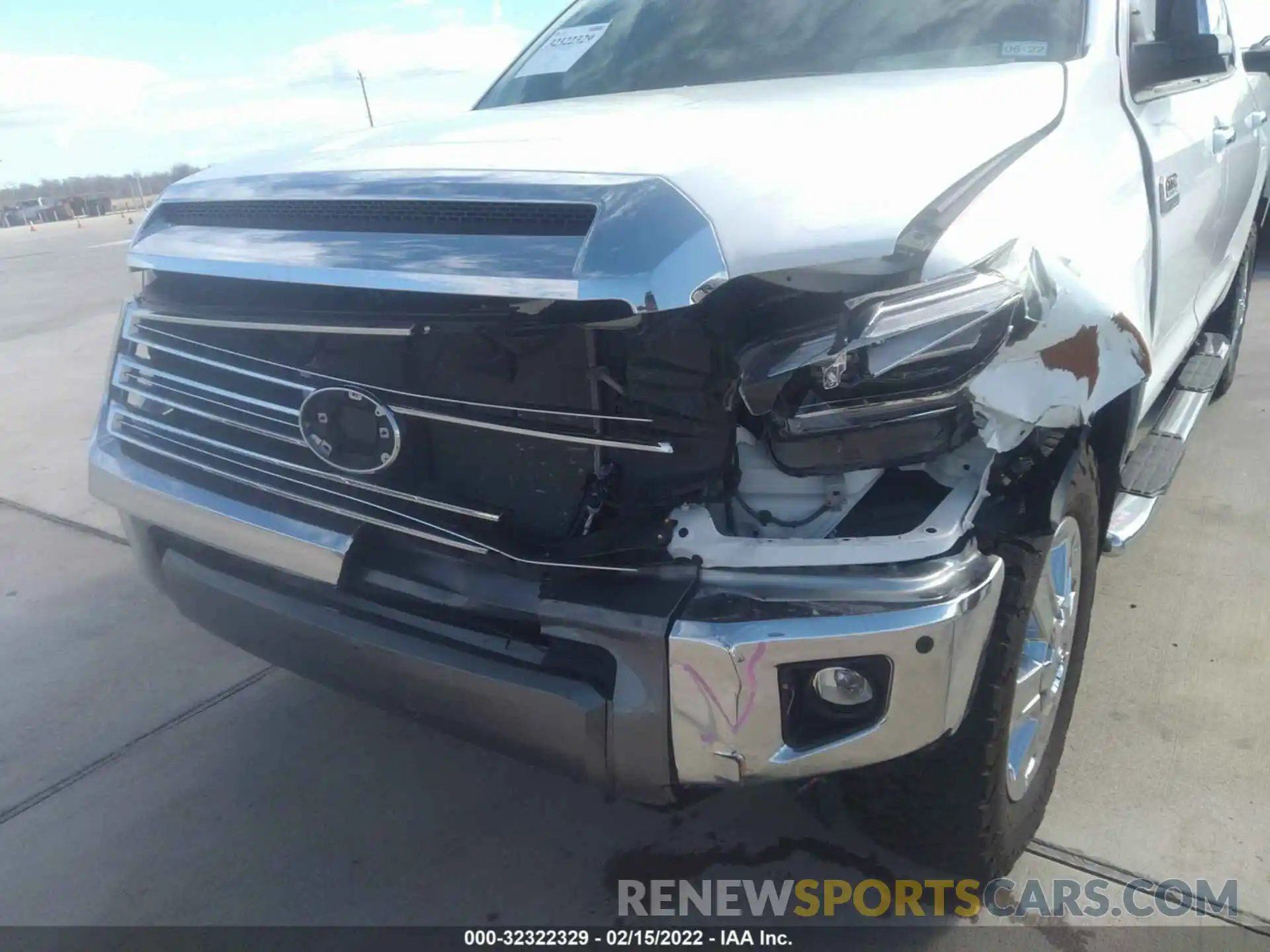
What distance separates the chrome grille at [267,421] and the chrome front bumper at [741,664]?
0.24m

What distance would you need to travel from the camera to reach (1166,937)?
2.02 meters

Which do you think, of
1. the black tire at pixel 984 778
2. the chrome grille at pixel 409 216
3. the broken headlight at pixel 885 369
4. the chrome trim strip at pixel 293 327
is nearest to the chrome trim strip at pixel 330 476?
the chrome trim strip at pixel 293 327

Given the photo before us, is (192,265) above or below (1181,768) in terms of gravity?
above

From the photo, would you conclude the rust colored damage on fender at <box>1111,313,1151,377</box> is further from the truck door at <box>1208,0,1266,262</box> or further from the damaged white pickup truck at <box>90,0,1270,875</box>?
the truck door at <box>1208,0,1266,262</box>

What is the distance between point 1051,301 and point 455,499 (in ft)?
3.70

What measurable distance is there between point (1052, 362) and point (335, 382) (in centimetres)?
133

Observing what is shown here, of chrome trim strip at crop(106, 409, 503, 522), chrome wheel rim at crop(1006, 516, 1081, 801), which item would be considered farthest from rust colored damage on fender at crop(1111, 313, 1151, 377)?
chrome trim strip at crop(106, 409, 503, 522)

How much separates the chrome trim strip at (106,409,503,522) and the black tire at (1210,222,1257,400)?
159 inches

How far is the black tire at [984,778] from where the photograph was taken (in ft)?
5.89

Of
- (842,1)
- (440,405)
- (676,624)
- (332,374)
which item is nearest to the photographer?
(676,624)

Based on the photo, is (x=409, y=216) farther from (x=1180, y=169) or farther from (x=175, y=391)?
(x=1180, y=169)

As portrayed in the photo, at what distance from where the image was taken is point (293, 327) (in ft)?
6.47

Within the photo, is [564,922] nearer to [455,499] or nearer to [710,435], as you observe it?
[455,499]

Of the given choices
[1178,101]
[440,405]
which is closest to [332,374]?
[440,405]
